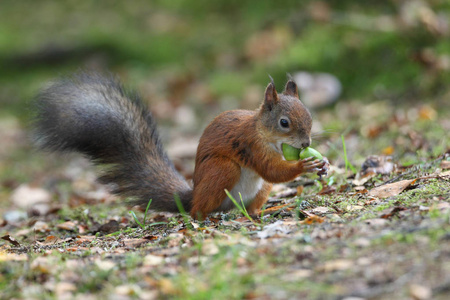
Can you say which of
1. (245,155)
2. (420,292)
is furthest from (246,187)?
(420,292)

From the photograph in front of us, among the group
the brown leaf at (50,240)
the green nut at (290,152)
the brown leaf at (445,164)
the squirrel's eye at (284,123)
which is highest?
the squirrel's eye at (284,123)

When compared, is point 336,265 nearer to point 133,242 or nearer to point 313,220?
point 313,220

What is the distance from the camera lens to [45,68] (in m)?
8.23

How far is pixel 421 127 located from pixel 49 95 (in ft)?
10.1

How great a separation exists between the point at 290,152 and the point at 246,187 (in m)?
0.33

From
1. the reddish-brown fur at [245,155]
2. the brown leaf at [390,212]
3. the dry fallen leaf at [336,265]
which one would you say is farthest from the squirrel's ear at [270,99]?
the dry fallen leaf at [336,265]

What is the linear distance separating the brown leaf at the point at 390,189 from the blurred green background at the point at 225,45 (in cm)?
282

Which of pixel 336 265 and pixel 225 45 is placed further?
pixel 225 45

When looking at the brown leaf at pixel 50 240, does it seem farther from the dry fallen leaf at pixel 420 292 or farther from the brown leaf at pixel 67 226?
the dry fallen leaf at pixel 420 292

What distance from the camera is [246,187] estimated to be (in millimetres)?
3113

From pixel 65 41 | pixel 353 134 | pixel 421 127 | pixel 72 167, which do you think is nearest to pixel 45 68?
pixel 65 41

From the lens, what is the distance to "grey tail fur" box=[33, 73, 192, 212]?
9.94 ft

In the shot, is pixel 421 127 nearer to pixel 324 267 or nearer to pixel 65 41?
pixel 324 267

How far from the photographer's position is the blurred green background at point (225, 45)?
6117 mm
